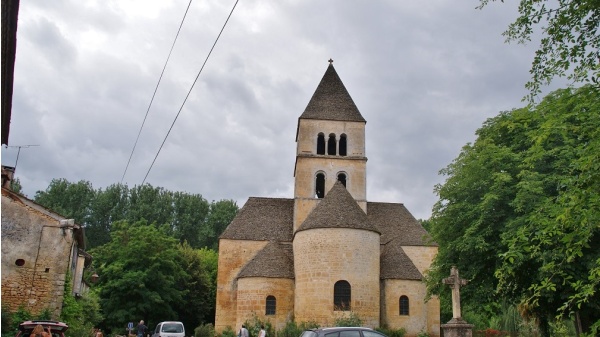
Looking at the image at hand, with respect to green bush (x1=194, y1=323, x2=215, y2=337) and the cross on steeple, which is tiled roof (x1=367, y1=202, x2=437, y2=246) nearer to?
green bush (x1=194, y1=323, x2=215, y2=337)

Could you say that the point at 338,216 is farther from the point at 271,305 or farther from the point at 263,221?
the point at 263,221

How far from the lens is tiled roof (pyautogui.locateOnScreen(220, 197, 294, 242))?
37.1 meters

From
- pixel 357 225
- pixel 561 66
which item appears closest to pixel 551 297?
pixel 561 66

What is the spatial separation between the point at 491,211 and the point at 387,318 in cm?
1376

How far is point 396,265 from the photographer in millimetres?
33750

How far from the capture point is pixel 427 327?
3403 cm

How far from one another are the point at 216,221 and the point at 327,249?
145ft

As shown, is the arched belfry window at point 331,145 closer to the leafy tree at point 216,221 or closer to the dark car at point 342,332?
the dark car at point 342,332

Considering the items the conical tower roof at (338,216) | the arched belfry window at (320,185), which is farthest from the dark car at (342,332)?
the arched belfry window at (320,185)

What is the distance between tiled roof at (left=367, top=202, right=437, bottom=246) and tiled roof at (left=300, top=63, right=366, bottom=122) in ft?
22.7

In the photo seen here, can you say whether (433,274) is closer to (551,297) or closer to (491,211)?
(491,211)

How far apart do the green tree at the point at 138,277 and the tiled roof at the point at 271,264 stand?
7.58 metres

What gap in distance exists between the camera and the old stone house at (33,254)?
763 inches

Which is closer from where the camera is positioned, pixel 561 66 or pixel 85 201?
pixel 561 66
